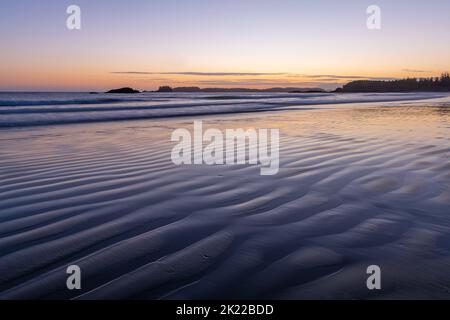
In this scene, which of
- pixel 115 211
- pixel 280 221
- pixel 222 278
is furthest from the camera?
pixel 115 211

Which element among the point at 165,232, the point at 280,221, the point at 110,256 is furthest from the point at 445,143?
the point at 110,256

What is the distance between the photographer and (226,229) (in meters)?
2.73

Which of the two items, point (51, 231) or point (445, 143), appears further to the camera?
point (445, 143)

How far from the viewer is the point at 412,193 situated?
3.61 m

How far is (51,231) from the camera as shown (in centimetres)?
266

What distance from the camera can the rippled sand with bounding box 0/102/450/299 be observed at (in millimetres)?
1983

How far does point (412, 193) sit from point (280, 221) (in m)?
1.59

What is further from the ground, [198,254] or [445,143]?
[445,143]

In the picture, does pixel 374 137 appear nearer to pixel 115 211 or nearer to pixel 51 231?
pixel 115 211

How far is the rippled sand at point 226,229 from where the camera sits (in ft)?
6.51
